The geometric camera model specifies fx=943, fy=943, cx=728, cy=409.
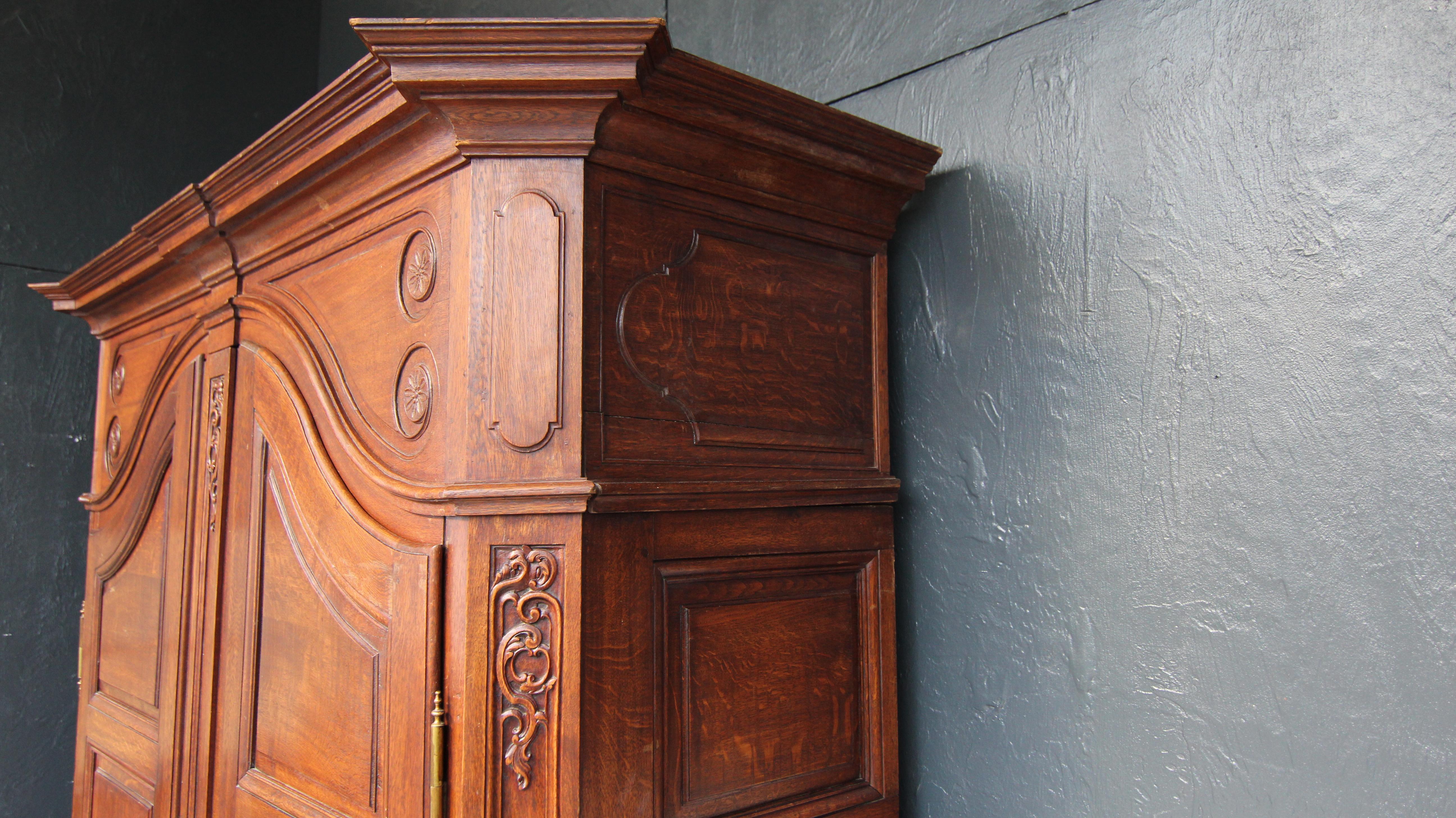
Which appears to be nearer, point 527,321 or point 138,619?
point 527,321

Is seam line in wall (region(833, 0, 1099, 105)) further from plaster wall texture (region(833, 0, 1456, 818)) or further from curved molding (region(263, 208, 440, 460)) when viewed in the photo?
curved molding (region(263, 208, 440, 460))

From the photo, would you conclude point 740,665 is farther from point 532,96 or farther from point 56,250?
point 56,250

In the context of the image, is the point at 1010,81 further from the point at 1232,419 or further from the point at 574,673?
the point at 574,673

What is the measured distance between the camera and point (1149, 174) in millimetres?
1458

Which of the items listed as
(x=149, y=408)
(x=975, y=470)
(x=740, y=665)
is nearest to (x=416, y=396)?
(x=740, y=665)

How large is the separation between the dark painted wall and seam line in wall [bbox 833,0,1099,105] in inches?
97.3

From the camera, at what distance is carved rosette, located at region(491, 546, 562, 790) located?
121 centimetres

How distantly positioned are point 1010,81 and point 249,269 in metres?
1.49

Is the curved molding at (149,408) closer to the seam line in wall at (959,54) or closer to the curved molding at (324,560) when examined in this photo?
the curved molding at (324,560)

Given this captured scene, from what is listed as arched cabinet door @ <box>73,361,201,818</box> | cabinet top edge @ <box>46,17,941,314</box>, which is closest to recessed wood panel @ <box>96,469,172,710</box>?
arched cabinet door @ <box>73,361,201,818</box>

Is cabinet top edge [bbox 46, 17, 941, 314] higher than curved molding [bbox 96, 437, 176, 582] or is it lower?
higher

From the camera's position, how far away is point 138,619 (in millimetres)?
2219

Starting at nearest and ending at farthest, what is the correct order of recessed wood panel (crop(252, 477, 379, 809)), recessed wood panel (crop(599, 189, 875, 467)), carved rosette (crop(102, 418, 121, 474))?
recessed wood panel (crop(599, 189, 875, 467))
recessed wood panel (crop(252, 477, 379, 809))
carved rosette (crop(102, 418, 121, 474))

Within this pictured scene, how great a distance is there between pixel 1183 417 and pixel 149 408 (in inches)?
88.0
